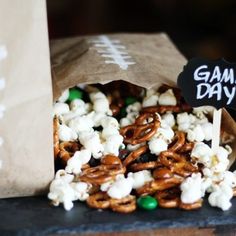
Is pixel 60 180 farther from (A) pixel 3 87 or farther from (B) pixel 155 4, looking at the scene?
(B) pixel 155 4

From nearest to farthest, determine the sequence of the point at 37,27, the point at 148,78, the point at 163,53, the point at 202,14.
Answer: the point at 37,27 → the point at 148,78 → the point at 163,53 → the point at 202,14

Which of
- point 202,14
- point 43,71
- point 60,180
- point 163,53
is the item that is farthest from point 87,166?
point 202,14

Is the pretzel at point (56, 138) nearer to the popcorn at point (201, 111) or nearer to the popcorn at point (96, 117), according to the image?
the popcorn at point (96, 117)

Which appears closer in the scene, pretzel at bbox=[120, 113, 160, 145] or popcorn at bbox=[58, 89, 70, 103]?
pretzel at bbox=[120, 113, 160, 145]

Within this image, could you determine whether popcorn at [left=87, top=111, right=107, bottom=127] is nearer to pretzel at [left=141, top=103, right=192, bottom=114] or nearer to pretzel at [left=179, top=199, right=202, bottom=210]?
pretzel at [left=141, top=103, right=192, bottom=114]

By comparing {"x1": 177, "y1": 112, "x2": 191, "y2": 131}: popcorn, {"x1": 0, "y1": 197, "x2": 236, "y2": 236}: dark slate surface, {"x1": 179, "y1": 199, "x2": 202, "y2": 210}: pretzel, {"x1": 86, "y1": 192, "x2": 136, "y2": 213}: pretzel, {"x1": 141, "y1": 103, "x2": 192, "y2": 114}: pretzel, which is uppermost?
{"x1": 141, "y1": 103, "x2": 192, "y2": 114}: pretzel

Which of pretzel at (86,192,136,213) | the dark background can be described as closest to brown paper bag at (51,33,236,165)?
pretzel at (86,192,136,213)

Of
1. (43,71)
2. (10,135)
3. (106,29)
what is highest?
(43,71)

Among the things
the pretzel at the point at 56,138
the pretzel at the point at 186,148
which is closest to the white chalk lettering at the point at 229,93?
the pretzel at the point at 186,148
